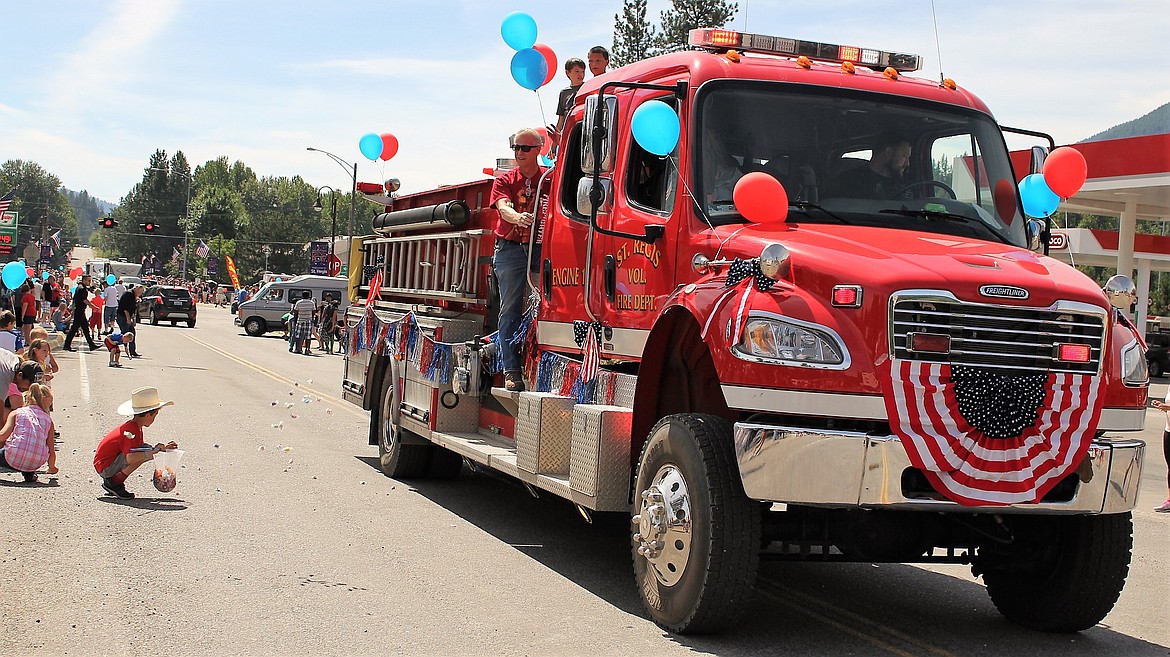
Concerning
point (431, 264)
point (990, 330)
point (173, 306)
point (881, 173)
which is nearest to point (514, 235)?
point (431, 264)

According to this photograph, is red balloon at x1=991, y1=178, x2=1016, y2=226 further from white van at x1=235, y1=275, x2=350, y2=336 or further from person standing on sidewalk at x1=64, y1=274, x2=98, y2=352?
white van at x1=235, y1=275, x2=350, y2=336

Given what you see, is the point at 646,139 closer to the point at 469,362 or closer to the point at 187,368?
the point at 469,362

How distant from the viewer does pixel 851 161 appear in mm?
6965

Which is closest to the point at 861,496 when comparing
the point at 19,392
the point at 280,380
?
the point at 19,392

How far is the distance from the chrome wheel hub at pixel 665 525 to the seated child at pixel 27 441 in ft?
20.1

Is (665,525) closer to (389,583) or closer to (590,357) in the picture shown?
(590,357)

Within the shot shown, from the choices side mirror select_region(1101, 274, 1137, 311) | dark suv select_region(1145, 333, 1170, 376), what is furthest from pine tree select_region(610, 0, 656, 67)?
side mirror select_region(1101, 274, 1137, 311)

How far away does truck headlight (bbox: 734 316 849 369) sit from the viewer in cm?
569

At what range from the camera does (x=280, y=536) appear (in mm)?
8539

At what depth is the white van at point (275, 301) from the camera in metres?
47.1

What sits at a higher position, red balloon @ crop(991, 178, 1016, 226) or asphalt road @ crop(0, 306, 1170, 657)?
red balloon @ crop(991, 178, 1016, 226)

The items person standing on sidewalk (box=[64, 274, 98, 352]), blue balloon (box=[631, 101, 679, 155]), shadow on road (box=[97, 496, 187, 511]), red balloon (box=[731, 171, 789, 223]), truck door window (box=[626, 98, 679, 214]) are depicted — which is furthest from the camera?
person standing on sidewalk (box=[64, 274, 98, 352])

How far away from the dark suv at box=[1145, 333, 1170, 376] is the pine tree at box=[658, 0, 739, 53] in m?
22.4

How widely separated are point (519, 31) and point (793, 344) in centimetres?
559
